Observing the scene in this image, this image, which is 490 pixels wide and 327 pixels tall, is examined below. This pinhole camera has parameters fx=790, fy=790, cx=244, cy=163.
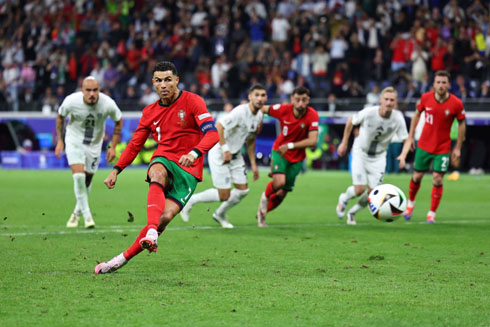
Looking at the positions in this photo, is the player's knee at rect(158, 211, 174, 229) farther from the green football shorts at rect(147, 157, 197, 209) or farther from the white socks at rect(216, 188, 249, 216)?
the white socks at rect(216, 188, 249, 216)

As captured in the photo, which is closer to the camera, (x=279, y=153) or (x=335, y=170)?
(x=279, y=153)

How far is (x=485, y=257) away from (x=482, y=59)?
16.1 metres

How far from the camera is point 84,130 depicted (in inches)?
441

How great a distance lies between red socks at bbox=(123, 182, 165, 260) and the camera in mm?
6461

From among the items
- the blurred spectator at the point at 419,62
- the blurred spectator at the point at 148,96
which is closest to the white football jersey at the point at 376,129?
the blurred spectator at the point at 419,62

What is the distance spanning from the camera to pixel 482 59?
75.6 feet

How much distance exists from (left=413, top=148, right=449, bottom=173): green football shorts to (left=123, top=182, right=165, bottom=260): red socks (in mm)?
6472

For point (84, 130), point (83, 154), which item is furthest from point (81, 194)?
point (84, 130)

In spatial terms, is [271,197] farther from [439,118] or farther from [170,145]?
[170,145]

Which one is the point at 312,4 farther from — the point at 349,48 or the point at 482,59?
the point at 482,59

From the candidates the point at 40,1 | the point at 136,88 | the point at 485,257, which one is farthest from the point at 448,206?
the point at 40,1

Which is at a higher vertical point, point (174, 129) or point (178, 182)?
point (174, 129)

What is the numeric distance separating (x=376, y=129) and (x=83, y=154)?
14.2 feet

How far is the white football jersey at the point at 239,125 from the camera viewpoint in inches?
443
